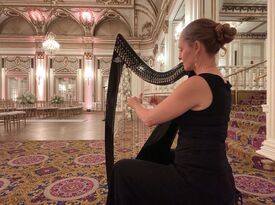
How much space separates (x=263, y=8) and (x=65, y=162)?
391 inches

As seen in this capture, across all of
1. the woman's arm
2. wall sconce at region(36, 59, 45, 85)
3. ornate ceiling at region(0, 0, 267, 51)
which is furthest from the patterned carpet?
wall sconce at region(36, 59, 45, 85)

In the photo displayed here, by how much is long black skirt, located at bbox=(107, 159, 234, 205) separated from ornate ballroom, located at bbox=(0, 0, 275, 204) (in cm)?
104

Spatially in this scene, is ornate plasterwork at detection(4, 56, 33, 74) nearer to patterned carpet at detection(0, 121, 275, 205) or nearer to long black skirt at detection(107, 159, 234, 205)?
patterned carpet at detection(0, 121, 275, 205)

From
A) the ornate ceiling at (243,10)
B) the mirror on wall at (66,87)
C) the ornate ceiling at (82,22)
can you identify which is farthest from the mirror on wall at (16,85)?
the ornate ceiling at (243,10)

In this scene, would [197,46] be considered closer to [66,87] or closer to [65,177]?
[65,177]

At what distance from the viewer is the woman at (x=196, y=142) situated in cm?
93

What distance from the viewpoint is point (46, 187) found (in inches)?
86.4

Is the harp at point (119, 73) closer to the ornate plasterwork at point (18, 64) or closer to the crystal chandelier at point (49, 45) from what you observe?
the crystal chandelier at point (49, 45)

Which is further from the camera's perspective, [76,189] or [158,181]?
[76,189]

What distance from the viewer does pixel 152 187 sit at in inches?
38.3

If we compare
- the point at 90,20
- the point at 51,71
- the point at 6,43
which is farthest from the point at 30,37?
the point at 90,20

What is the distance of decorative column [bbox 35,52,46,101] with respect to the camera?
45.2 ft

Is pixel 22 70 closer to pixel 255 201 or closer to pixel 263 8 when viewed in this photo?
pixel 263 8

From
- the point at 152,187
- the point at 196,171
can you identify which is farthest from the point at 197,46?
the point at 152,187
